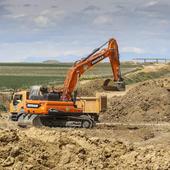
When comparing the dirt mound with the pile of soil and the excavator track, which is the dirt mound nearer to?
the excavator track

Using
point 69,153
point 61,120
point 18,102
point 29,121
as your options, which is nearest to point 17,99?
point 18,102

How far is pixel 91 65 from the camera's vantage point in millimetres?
27016

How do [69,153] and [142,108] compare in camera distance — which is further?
[142,108]

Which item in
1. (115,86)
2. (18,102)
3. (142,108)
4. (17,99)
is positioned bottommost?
(142,108)

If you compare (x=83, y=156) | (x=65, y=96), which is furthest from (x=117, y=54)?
(x=83, y=156)

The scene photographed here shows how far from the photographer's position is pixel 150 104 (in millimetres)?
33312

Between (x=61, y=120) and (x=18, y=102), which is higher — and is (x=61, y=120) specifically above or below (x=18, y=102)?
below

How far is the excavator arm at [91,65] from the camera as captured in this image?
2623 cm

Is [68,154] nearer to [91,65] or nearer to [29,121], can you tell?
[29,121]

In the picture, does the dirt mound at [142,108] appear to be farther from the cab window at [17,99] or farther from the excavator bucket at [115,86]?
the cab window at [17,99]

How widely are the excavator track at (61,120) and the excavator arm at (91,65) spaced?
101 centimetres

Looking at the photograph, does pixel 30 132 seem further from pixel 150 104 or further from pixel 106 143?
pixel 150 104

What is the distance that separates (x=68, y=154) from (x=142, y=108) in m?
20.6

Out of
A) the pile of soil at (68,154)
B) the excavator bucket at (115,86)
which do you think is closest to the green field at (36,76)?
the excavator bucket at (115,86)
